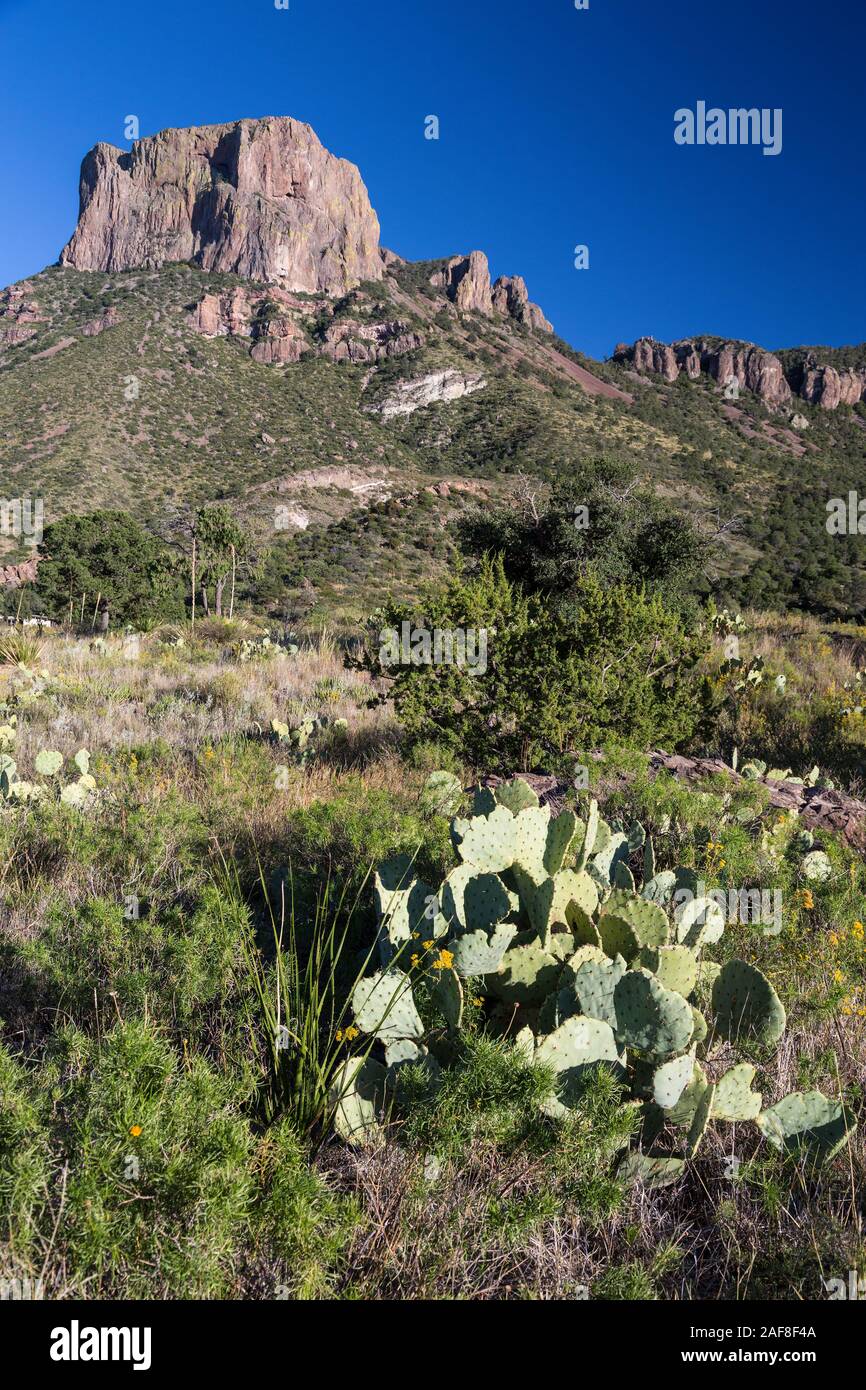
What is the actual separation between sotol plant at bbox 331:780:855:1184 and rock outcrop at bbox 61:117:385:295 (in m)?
92.9

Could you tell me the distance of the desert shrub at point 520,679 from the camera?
556 cm

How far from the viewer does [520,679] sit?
18.7ft

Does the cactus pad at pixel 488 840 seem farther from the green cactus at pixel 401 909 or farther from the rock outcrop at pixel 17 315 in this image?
the rock outcrop at pixel 17 315

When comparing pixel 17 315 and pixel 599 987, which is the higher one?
pixel 17 315

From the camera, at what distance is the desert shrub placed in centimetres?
556

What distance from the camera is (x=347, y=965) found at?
2727 millimetres

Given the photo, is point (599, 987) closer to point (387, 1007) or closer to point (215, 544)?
point (387, 1007)

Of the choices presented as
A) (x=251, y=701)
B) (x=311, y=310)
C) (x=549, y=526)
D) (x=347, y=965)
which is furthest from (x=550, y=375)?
(x=347, y=965)

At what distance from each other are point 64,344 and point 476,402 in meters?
32.4

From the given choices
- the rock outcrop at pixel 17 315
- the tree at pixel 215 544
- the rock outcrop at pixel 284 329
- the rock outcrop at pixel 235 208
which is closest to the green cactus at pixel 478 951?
the tree at pixel 215 544

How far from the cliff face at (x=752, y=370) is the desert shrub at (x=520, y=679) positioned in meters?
76.9

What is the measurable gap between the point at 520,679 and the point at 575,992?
12.3 ft

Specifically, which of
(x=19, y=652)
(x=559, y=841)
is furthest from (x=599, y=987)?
(x=19, y=652)

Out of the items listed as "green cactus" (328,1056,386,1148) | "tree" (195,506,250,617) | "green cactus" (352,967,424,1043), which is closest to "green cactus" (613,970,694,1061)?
"green cactus" (352,967,424,1043)
